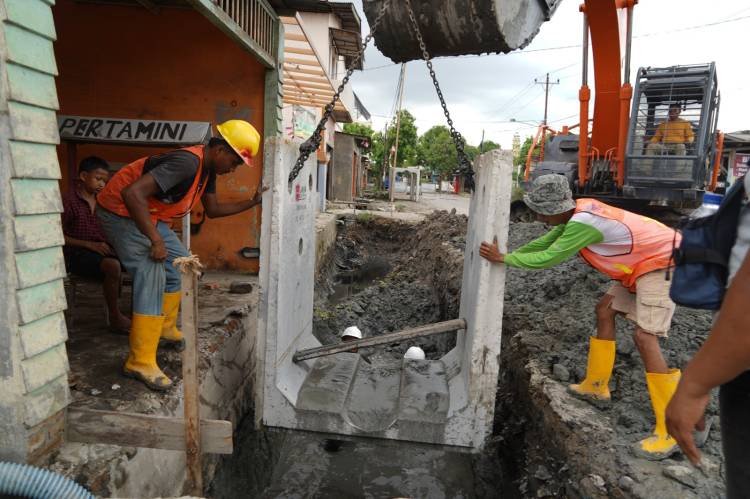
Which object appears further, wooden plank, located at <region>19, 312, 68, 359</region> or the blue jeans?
the blue jeans

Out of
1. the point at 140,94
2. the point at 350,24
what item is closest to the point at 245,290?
the point at 140,94

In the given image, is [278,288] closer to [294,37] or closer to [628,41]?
[294,37]

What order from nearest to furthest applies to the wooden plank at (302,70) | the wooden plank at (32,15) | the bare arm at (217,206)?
the wooden plank at (32,15) → the bare arm at (217,206) → the wooden plank at (302,70)

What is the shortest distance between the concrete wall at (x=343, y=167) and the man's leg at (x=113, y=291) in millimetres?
20522

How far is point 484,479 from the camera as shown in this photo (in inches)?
164

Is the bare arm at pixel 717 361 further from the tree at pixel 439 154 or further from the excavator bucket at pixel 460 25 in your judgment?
the tree at pixel 439 154

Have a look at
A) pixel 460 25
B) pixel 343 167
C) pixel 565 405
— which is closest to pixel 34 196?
pixel 460 25

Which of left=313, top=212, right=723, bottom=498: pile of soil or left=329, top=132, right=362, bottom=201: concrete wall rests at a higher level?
left=329, top=132, right=362, bottom=201: concrete wall

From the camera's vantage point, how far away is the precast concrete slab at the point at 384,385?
3250 mm

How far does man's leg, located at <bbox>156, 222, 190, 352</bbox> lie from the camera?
336 centimetres

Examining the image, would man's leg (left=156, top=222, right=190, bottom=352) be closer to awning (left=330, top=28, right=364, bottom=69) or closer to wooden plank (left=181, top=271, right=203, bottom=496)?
wooden plank (left=181, top=271, right=203, bottom=496)

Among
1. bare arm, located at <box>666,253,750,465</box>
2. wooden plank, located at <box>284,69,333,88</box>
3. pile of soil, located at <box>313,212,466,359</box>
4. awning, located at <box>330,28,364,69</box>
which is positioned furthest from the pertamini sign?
awning, located at <box>330,28,364,69</box>

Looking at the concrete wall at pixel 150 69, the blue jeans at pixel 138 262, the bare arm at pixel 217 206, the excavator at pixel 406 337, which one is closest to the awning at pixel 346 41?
the concrete wall at pixel 150 69

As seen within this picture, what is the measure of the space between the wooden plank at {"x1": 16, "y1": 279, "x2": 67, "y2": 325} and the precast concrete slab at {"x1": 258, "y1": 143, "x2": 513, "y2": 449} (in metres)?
1.28
